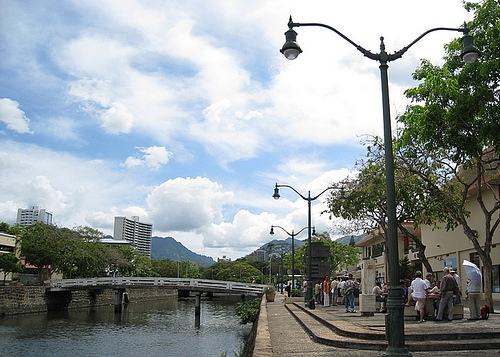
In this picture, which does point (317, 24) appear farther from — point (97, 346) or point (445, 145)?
point (97, 346)

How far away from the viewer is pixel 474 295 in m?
14.3

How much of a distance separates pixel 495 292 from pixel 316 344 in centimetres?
2254

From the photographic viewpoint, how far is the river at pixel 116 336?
27.2 m

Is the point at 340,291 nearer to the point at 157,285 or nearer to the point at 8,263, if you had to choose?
the point at 157,285

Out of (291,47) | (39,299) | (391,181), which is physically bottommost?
(39,299)

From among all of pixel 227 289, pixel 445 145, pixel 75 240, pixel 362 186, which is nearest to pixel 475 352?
pixel 445 145

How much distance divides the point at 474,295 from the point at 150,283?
43362 millimetres

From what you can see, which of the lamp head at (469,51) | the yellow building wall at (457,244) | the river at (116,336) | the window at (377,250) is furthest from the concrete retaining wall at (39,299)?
the lamp head at (469,51)

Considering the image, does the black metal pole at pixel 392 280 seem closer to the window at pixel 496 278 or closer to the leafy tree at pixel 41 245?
the window at pixel 496 278

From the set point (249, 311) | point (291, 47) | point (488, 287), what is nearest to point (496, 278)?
point (488, 287)

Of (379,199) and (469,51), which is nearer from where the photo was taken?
(469,51)

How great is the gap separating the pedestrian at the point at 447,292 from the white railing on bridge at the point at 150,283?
37141 mm

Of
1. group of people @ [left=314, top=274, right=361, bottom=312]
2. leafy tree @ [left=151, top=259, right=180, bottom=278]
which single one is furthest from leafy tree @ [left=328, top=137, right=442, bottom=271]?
leafy tree @ [left=151, top=259, right=180, bottom=278]

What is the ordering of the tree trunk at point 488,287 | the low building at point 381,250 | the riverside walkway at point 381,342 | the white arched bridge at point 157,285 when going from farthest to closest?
the white arched bridge at point 157,285
the low building at point 381,250
the tree trunk at point 488,287
the riverside walkway at point 381,342
